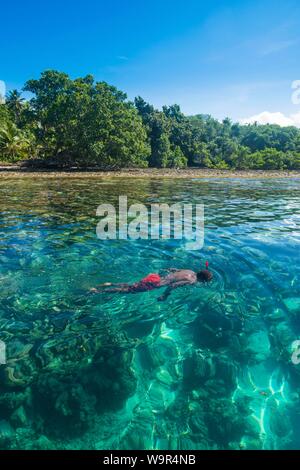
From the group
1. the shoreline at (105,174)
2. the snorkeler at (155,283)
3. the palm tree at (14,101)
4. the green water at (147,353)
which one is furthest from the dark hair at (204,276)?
the palm tree at (14,101)

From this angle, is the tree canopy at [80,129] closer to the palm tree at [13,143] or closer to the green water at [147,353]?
the palm tree at [13,143]

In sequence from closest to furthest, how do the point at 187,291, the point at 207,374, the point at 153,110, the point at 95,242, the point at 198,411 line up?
the point at 198,411, the point at 207,374, the point at 187,291, the point at 95,242, the point at 153,110

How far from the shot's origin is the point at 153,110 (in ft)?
214

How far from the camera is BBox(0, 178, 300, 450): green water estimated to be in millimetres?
3477

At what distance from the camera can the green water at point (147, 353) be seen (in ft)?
11.4

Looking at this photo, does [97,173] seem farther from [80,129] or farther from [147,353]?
[147,353]

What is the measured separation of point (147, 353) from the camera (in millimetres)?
4711

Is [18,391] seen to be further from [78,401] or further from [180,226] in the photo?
[180,226]

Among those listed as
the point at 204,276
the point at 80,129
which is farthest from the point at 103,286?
the point at 80,129

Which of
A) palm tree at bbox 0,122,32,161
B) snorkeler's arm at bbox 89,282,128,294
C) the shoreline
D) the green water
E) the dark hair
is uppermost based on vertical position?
palm tree at bbox 0,122,32,161

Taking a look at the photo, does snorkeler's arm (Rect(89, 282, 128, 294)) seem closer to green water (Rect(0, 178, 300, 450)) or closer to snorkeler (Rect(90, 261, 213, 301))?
snorkeler (Rect(90, 261, 213, 301))

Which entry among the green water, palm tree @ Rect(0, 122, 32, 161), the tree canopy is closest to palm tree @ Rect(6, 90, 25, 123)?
the tree canopy
